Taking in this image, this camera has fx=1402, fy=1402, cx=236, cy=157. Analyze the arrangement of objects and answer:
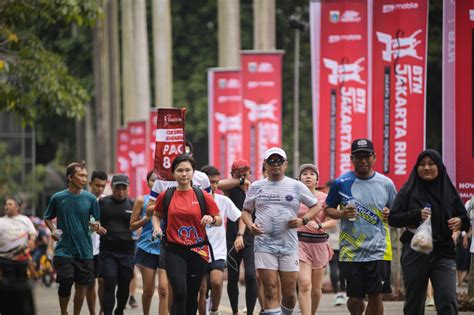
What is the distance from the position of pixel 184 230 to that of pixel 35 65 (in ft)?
36.2

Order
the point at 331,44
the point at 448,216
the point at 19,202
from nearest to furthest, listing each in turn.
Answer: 1. the point at 448,216
2. the point at 19,202
3. the point at 331,44

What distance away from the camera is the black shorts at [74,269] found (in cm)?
1534

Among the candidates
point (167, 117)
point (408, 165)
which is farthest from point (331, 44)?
point (167, 117)

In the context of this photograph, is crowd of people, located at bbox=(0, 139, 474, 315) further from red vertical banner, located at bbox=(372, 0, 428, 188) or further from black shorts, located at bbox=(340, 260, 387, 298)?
red vertical banner, located at bbox=(372, 0, 428, 188)

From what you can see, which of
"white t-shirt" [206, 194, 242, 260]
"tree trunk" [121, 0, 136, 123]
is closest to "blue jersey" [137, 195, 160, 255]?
"white t-shirt" [206, 194, 242, 260]

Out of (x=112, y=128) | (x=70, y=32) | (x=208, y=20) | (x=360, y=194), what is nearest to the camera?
(x=360, y=194)

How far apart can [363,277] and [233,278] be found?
3642 mm

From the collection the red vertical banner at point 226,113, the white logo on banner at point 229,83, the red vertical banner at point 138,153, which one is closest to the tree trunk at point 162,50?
the red vertical banner at point 138,153

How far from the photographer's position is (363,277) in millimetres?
12938

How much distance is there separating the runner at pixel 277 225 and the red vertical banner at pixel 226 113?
51.1 feet

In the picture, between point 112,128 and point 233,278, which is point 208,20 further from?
point 233,278

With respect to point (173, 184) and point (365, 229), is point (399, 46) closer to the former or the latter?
point (173, 184)

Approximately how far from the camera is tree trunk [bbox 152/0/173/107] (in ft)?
132

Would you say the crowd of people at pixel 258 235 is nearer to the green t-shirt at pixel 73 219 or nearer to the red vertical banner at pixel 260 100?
the green t-shirt at pixel 73 219
